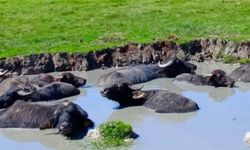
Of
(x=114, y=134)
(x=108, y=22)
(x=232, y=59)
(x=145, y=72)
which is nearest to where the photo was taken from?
(x=114, y=134)

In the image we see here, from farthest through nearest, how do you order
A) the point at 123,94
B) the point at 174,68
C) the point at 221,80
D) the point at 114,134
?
the point at 174,68 < the point at 221,80 < the point at 123,94 < the point at 114,134

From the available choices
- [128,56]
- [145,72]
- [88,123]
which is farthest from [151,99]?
[128,56]

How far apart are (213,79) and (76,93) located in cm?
353

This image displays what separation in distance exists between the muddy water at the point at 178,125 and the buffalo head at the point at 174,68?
1.76m

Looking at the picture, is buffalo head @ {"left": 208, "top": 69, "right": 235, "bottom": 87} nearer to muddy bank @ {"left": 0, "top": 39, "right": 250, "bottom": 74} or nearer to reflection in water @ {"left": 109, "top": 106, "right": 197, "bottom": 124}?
reflection in water @ {"left": 109, "top": 106, "right": 197, "bottom": 124}

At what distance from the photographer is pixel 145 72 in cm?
2022

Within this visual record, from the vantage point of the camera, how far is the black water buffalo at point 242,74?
1941cm

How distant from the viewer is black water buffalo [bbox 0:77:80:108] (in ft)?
56.1

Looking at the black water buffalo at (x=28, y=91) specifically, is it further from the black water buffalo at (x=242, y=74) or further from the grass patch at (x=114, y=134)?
the black water buffalo at (x=242, y=74)

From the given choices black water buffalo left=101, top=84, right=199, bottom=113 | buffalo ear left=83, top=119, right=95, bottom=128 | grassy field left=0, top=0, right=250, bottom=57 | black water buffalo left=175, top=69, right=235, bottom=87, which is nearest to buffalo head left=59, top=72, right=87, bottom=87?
black water buffalo left=101, top=84, right=199, bottom=113

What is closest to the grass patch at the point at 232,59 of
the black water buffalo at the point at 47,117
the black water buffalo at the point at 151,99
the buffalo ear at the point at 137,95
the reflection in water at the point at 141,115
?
the black water buffalo at the point at 151,99

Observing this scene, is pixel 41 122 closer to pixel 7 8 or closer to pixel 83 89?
pixel 83 89

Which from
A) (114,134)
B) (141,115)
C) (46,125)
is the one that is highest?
(114,134)

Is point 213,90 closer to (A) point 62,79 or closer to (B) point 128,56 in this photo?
(A) point 62,79
